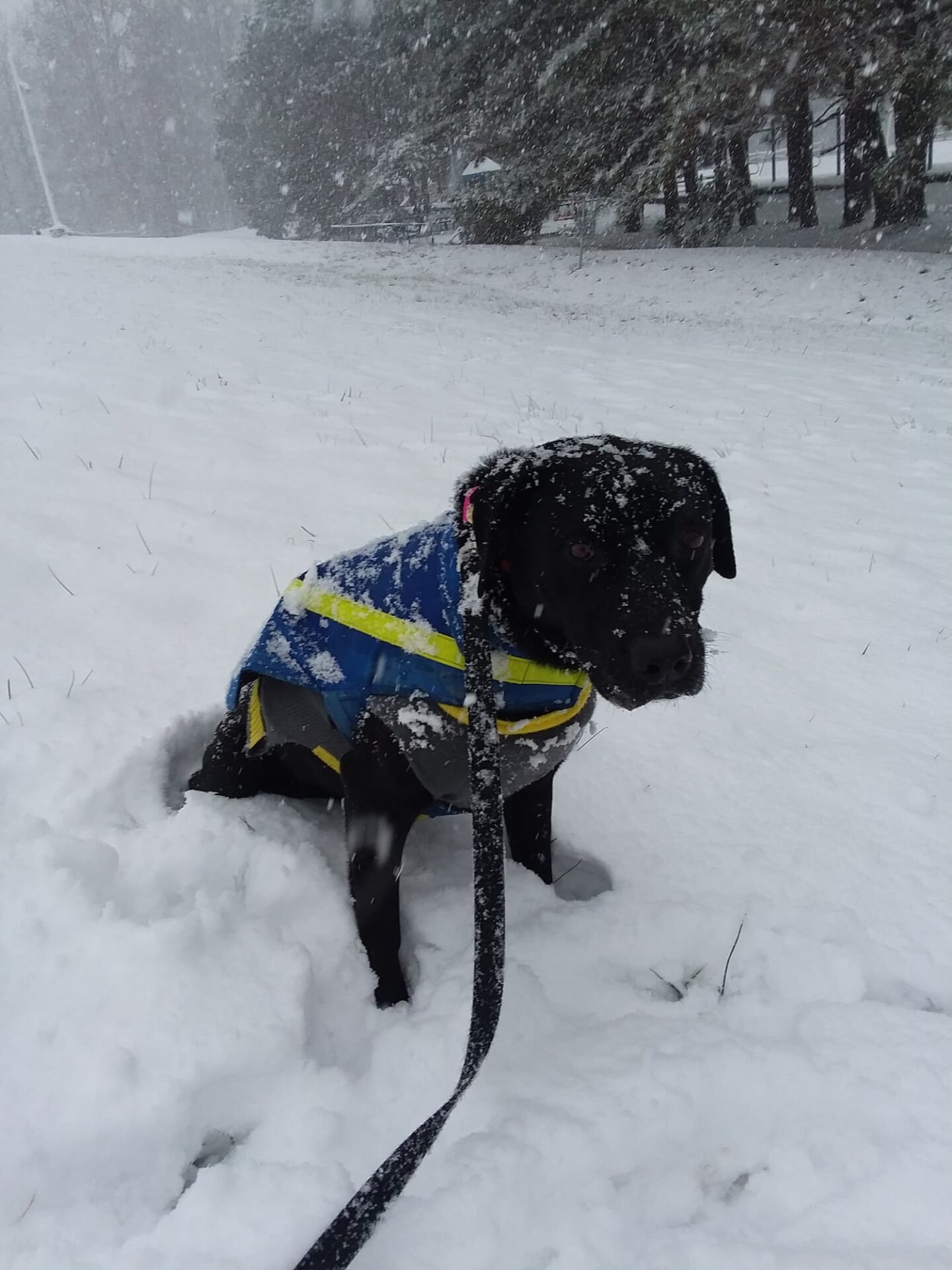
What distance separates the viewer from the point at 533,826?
7.09ft

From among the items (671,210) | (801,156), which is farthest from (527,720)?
(671,210)

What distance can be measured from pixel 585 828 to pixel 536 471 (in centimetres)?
116

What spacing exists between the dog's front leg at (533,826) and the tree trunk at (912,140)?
14400mm

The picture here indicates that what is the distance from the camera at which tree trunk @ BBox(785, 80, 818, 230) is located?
47.8 ft

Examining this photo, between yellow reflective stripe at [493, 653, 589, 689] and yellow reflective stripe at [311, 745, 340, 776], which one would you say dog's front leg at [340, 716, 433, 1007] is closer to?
yellow reflective stripe at [311, 745, 340, 776]

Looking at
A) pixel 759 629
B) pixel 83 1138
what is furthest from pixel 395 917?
pixel 759 629

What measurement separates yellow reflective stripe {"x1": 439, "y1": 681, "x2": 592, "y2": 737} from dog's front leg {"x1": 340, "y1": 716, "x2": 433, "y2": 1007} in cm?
18

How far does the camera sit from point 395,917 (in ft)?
6.02

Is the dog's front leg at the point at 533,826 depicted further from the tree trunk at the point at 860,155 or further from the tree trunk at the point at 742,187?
the tree trunk at the point at 742,187

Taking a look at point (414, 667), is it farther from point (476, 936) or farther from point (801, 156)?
point (801, 156)

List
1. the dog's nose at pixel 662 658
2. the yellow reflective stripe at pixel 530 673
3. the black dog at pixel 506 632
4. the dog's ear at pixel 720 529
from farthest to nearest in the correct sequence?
the dog's ear at pixel 720 529, the yellow reflective stripe at pixel 530 673, the black dog at pixel 506 632, the dog's nose at pixel 662 658

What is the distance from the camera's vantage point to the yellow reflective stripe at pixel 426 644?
1.72 metres

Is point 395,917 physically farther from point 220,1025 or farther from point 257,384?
point 257,384

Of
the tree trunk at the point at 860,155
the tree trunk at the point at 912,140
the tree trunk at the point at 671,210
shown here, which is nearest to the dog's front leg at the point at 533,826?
the tree trunk at the point at 912,140
